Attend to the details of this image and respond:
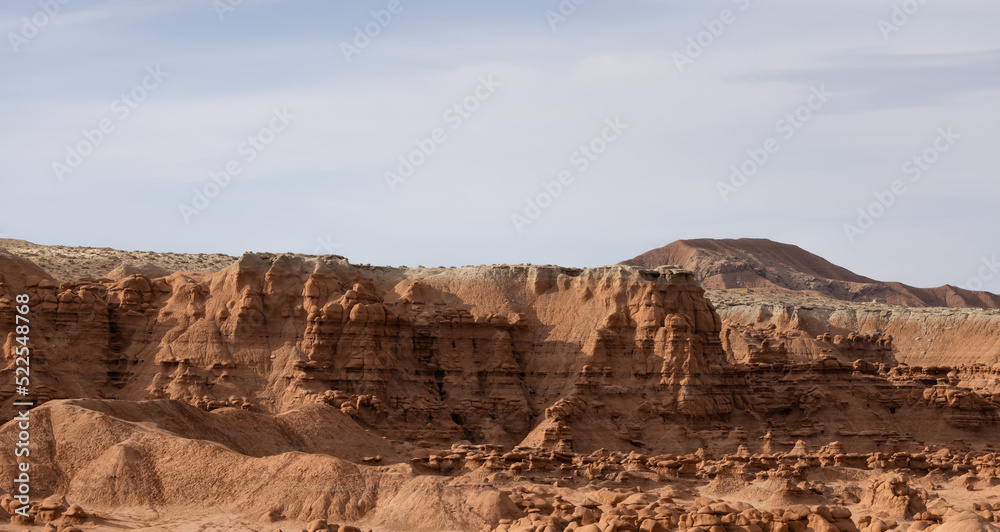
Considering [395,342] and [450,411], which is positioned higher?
[395,342]

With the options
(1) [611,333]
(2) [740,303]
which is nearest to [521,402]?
(1) [611,333]

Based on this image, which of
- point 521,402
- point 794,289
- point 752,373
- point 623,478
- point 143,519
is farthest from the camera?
point 794,289

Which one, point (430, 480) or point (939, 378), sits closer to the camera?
point (430, 480)

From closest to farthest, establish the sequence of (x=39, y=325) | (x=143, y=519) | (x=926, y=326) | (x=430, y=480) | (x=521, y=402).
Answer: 1. (x=143, y=519)
2. (x=430, y=480)
3. (x=39, y=325)
4. (x=521, y=402)
5. (x=926, y=326)

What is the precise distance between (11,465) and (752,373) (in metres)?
45.9

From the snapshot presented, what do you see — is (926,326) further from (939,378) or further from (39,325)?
(39,325)

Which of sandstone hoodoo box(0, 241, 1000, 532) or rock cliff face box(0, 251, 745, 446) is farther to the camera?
rock cliff face box(0, 251, 745, 446)

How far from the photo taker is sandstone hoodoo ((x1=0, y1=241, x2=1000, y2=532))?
149 feet

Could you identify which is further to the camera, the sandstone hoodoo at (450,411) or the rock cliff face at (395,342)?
the rock cliff face at (395,342)

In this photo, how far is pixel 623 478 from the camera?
57344 mm

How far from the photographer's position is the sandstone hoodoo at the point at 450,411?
45281 millimetres

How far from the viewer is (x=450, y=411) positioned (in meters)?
68.9

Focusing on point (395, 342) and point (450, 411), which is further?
point (395, 342)

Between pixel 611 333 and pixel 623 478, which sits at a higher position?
pixel 611 333
